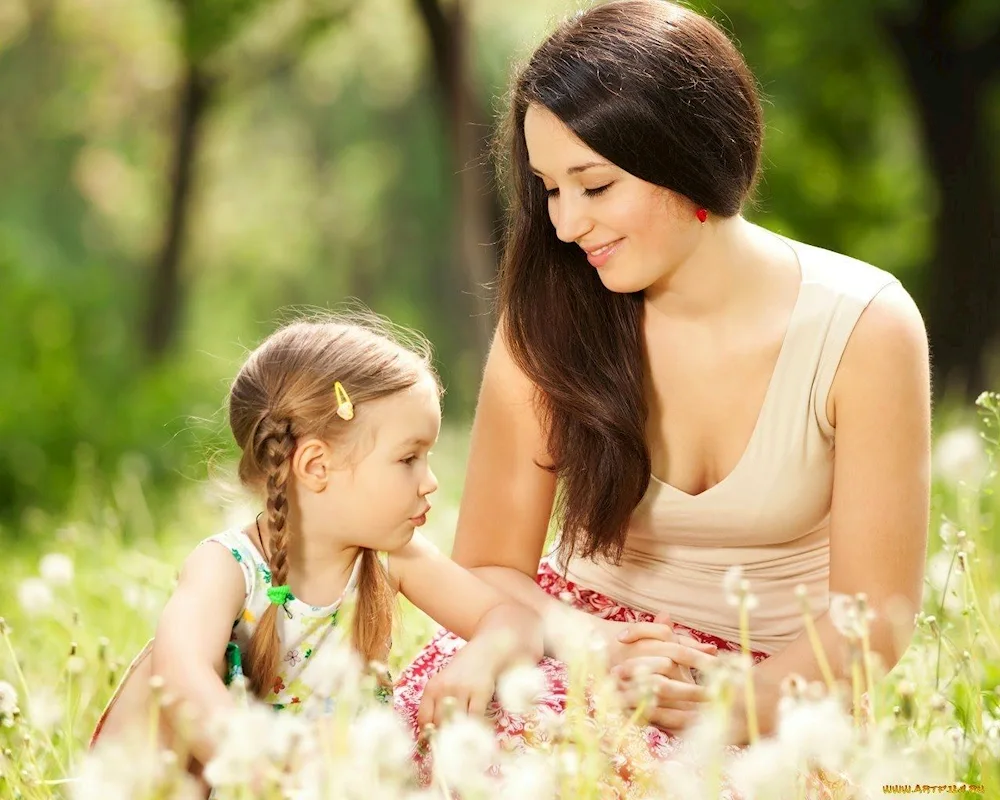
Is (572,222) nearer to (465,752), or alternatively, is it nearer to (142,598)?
(465,752)

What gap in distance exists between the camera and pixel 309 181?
23547 millimetres

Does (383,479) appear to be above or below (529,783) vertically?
above

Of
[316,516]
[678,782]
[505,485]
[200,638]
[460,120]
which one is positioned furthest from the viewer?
[460,120]

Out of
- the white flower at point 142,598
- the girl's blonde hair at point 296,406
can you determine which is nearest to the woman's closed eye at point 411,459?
the girl's blonde hair at point 296,406

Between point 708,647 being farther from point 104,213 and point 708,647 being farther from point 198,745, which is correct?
point 104,213

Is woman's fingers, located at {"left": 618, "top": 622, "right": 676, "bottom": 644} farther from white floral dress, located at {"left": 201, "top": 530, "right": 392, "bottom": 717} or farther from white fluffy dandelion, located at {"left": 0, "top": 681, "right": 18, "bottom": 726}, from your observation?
white fluffy dandelion, located at {"left": 0, "top": 681, "right": 18, "bottom": 726}

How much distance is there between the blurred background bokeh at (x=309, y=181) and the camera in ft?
26.5

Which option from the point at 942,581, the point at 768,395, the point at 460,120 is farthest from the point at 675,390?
the point at 460,120

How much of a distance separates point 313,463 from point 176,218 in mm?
11048

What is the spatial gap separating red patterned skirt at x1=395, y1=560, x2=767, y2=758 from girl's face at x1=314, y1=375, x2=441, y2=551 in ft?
1.10

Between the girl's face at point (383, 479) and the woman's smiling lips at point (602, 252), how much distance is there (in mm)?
446

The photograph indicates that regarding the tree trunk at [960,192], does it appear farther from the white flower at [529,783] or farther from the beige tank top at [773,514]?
the white flower at [529,783]

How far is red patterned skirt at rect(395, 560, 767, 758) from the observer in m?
2.54

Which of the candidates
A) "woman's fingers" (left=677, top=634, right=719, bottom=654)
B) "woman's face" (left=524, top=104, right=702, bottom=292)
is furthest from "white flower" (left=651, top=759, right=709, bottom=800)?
"woman's face" (left=524, top=104, right=702, bottom=292)
